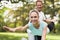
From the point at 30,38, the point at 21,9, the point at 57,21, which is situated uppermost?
the point at 21,9

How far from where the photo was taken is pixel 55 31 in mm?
1812

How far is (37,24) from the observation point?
1.81 metres

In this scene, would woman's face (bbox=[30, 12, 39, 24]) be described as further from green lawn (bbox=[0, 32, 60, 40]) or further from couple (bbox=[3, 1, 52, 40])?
green lawn (bbox=[0, 32, 60, 40])

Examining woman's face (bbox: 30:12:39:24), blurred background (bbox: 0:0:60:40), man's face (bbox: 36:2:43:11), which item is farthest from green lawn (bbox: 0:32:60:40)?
man's face (bbox: 36:2:43:11)

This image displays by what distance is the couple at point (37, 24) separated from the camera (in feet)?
5.86

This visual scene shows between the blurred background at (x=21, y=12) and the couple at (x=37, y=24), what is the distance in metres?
0.04

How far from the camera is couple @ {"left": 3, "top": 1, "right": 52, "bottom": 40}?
5.86ft

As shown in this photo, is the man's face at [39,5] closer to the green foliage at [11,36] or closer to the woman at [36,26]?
the woman at [36,26]

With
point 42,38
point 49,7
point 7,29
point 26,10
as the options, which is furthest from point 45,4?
point 7,29

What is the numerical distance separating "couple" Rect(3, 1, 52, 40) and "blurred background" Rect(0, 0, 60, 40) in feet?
0.13

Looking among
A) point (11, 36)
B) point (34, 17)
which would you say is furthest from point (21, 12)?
point (11, 36)

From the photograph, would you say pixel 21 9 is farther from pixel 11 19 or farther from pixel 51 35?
pixel 51 35

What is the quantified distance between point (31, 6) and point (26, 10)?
6 cm

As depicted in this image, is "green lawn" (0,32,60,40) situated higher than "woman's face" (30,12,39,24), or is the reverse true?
"woman's face" (30,12,39,24)
